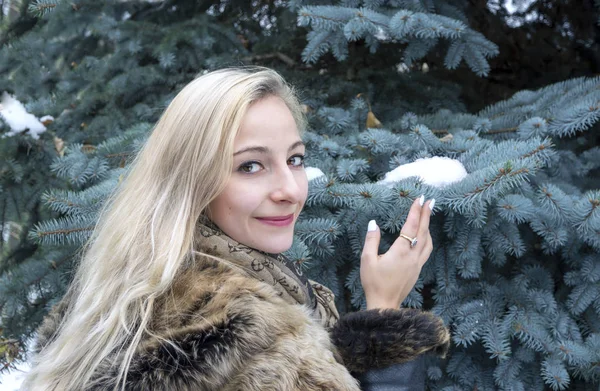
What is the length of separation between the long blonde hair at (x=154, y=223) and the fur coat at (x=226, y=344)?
5cm

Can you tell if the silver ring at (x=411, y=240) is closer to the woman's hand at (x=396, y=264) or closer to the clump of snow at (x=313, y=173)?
the woman's hand at (x=396, y=264)

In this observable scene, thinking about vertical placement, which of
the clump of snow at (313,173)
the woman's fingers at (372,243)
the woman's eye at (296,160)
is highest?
the woman's eye at (296,160)

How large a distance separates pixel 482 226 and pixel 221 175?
1.06 meters

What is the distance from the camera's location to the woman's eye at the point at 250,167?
1478 millimetres

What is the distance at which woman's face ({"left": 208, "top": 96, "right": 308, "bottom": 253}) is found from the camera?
1.47 meters

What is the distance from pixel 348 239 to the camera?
216cm

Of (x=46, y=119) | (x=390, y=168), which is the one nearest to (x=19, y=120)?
(x=46, y=119)

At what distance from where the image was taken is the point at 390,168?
225 cm

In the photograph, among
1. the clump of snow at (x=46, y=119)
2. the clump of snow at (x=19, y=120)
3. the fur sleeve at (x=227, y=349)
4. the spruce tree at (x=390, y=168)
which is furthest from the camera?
the clump of snow at (x=46, y=119)

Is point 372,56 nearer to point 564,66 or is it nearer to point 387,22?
point 387,22

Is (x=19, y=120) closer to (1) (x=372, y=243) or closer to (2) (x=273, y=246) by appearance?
(2) (x=273, y=246)

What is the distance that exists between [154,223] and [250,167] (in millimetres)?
289

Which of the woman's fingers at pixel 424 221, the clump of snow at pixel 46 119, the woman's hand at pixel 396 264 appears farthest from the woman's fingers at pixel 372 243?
the clump of snow at pixel 46 119

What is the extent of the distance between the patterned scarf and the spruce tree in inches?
8.4
